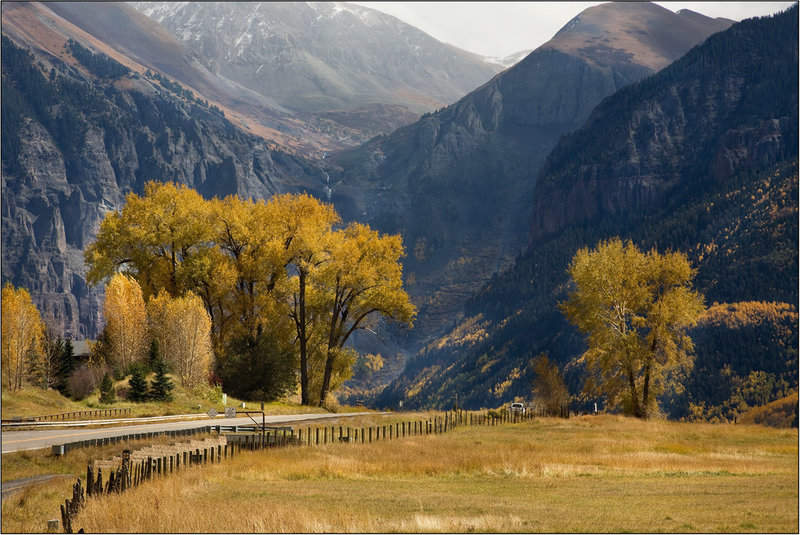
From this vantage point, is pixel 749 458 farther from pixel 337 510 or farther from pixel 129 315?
pixel 129 315

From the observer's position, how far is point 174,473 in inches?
1281

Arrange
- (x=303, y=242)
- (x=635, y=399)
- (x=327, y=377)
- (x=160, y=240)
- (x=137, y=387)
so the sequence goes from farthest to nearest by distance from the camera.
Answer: (x=635, y=399), (x=327, y=377), (x=160, y=240), (x=303, y=242), (x=137, y=387)

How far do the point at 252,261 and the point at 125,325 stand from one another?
38.0ft

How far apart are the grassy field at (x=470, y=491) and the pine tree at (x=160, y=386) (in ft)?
67.9

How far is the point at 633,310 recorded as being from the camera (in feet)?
254

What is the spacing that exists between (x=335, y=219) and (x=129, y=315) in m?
18.1

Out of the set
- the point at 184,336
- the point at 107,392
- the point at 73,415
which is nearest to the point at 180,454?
the point at 73,415

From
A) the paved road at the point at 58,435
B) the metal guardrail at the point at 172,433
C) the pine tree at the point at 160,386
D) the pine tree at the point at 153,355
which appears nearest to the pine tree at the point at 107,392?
the pine tree at the point at 160,386

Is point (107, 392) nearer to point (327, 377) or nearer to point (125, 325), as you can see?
point (125, 325)

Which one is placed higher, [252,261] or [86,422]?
[252,261]

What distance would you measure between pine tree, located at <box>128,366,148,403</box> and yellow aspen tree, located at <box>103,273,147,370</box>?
4.91m

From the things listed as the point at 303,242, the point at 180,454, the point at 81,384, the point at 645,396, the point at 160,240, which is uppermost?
the point at 160,240

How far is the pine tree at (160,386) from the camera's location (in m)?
61.2

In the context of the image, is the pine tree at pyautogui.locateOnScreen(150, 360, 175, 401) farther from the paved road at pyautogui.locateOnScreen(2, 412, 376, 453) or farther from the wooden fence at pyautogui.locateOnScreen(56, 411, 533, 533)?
the wooden fence at pyautogui.locateOnScreen(56, 411, 533, 533)
